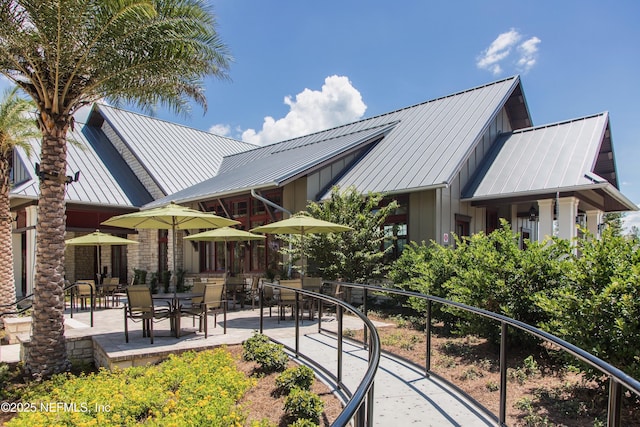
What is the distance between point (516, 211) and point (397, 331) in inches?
392

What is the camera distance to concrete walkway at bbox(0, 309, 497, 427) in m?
4.50

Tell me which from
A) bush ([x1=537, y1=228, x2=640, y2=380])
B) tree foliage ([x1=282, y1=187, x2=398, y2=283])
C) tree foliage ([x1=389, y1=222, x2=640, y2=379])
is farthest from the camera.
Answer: tree foliage ([x1=282, y1=187, x2=398, y2=283])

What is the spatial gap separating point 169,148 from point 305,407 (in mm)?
21142

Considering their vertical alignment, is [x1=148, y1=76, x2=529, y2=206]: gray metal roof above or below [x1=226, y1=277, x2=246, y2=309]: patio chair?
above

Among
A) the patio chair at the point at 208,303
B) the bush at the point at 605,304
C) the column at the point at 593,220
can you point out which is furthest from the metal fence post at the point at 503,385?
the column at the point at 593,220

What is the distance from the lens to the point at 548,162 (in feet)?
43.5

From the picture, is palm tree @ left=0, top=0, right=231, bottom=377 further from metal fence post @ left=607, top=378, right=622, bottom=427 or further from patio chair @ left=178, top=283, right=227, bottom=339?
metal fence post @ left=607, top=378, right=622, bottom=427

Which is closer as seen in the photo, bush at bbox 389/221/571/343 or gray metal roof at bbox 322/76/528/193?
bush at bbox 389/221/571/343

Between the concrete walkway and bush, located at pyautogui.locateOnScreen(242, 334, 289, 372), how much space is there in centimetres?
46

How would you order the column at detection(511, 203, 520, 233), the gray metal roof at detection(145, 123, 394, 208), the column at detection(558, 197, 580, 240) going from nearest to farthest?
the column at detection(558, 197, 580, 240), the gray metal roof at detection(145, 123, 394, 208), the column at detection(511, 203, 520, 233)

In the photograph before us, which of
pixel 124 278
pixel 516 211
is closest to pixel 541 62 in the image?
pixel 516 211

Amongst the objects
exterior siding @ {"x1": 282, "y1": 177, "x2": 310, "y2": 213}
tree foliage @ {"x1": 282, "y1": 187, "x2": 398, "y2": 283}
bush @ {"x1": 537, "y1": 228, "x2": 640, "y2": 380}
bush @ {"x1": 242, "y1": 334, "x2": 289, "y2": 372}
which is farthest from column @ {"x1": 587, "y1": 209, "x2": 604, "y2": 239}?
bush @ {"x1": 242, "y1": 334, "x2": 289, "y2": 372}

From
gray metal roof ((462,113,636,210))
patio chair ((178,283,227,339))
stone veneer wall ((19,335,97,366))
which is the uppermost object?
gray metal roof ((462,113,636,210))

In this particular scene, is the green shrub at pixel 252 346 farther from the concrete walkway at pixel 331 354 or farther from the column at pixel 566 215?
the column at pixel 566 215
